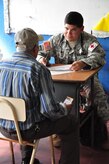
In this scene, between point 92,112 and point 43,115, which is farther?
point 92,112

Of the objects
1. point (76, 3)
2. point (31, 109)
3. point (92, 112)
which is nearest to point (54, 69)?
point (92, 112)

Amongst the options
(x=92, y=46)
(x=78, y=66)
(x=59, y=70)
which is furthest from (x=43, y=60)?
(x=92, y=46)

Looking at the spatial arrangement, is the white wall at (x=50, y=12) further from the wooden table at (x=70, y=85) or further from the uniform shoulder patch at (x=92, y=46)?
the wooden table at (x=70, y=85)

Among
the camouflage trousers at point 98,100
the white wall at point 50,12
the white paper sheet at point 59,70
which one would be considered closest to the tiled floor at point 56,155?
the camouflage trousers at point 98,100

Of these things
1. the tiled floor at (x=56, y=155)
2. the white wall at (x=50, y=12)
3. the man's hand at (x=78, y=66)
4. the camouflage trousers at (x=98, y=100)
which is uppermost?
the white wall at (x=50, y=12)

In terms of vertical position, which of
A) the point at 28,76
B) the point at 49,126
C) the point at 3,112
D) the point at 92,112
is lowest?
the point at 92,112

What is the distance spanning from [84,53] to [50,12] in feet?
3.63

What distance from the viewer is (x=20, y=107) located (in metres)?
1.55

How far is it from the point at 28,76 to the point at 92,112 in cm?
108

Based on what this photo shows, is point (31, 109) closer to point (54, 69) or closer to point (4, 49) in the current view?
point (54, 69)

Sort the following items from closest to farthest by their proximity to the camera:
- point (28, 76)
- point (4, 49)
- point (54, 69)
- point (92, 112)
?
point (28, 76) < point (54, 69) < point (92, 112) < point (4, 49)

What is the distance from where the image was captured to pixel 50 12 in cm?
341

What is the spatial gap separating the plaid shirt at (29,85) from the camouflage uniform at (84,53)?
90 cm

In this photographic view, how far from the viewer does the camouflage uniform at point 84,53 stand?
8.02ft
